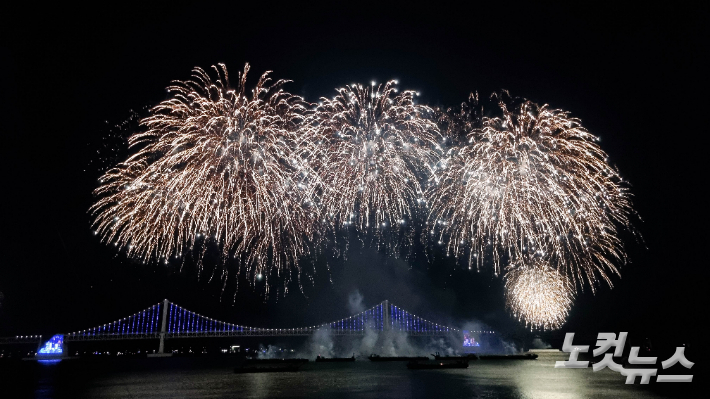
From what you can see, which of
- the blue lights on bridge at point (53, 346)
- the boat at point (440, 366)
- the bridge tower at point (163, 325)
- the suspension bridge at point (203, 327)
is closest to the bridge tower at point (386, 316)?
the suspension bridge at point (203, 327)

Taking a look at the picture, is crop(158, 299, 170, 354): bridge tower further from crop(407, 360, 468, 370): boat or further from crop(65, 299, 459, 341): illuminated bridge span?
crop(407, 360, 468, 370): boat

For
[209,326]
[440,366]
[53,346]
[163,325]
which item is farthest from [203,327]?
[440,366]

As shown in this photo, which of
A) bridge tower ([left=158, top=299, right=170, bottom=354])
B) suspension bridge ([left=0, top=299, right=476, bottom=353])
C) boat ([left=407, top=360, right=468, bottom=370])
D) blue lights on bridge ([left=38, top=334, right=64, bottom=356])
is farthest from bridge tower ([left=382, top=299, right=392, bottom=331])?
blue lights on bridge ([left=38, top=334, right=64, bottom=356])

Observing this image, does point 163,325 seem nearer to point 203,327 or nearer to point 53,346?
point 203,327

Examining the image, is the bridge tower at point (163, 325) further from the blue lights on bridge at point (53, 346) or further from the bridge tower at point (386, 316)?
the bridge tower at point (386, 316)

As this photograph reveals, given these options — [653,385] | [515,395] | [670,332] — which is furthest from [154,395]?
[670,332]

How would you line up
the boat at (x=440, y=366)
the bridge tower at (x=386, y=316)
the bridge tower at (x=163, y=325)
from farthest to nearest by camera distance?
1. the bridge tower at (x=163, y=325)
2. the bridge tower at (x=386, y=316)
3. the boat at (x=440, y=366)
